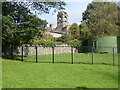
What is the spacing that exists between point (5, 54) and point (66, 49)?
9451 millimetres

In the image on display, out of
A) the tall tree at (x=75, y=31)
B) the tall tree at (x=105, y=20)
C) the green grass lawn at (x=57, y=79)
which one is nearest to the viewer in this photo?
the green grass lawn at (x=57, y=79)

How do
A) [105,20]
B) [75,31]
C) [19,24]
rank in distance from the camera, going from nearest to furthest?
[19,24] < [105,20] < [75,31]

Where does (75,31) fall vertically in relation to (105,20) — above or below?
below

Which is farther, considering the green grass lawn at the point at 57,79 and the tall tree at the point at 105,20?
the tall tree at the point at 105,20

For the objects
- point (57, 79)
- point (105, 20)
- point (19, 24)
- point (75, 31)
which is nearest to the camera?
point (57, 79)

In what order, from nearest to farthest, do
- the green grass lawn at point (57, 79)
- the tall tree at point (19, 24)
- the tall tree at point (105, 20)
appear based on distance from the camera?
1. the green grass lawn at point (57, 79)
2. the tall tree at point (19, 24)
3. the tall tree at point (105, 20)

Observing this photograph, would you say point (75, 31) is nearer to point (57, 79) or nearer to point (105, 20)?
point (105, 20)

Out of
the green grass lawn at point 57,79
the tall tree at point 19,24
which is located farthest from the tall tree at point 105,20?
the green grass lawn at point 57,79

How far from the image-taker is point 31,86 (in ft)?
19.4

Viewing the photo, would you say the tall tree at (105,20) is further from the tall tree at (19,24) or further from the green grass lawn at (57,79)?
the green grass lawn at (57,79)

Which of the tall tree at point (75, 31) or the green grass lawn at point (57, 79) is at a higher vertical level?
the tall tree at point (75, 31)

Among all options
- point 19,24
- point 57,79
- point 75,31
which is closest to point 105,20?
point 75,31

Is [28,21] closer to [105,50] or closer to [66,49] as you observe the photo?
[66,49]

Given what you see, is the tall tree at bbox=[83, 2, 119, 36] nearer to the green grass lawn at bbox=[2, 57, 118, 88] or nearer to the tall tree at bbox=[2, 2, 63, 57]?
the tall tree at bbox=[2, 2, 63, 57]
